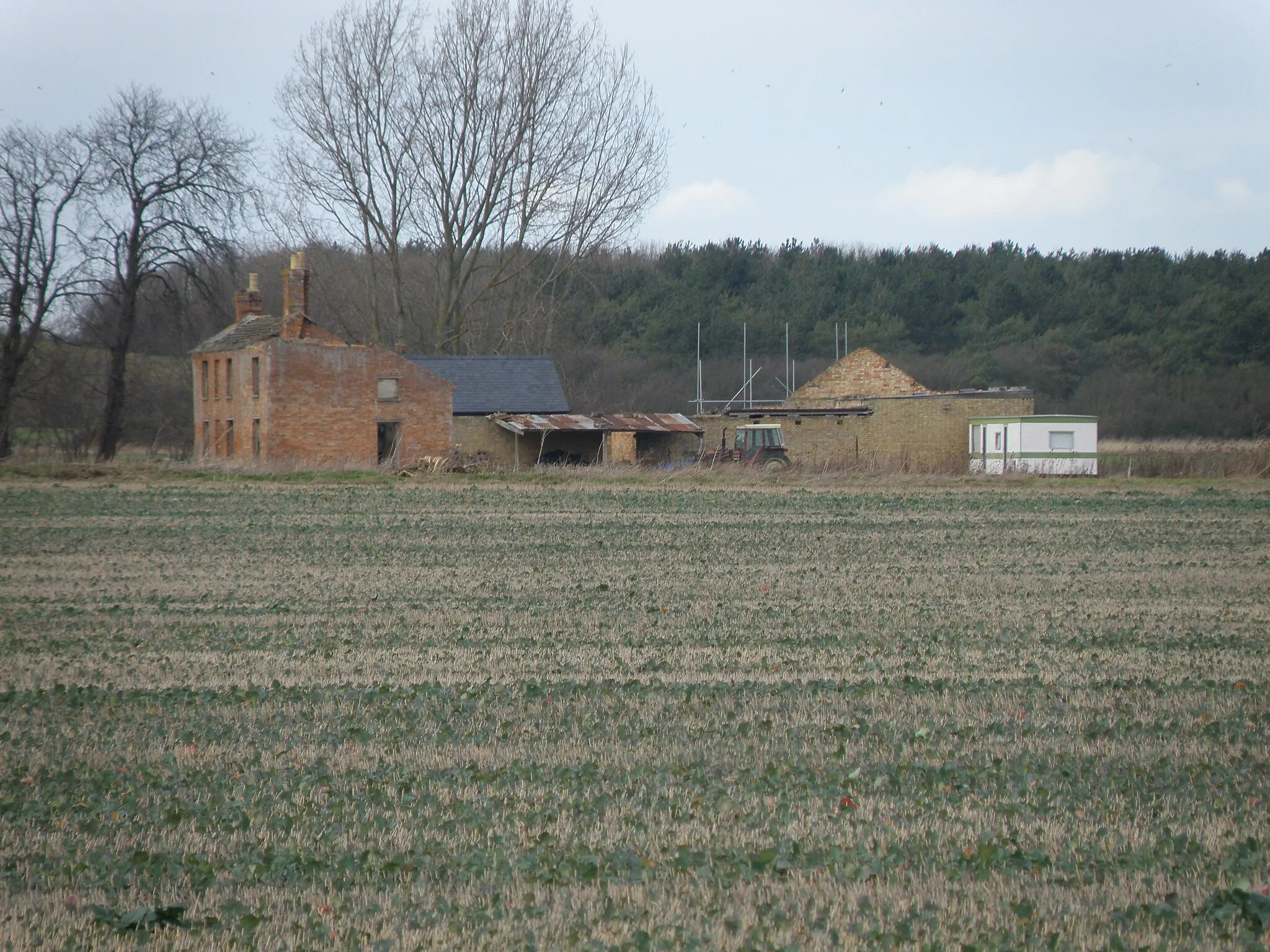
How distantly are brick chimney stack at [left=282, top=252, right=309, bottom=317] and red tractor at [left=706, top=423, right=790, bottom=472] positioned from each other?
16.5m

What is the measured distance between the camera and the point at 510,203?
5706cm

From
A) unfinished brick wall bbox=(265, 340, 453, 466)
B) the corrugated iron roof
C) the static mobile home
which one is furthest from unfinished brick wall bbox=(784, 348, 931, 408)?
unfinished brick wall bbox=(265, 340, 453, 466)

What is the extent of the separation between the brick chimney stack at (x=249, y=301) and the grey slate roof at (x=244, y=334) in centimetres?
122

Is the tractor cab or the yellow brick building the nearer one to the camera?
the tractor cab

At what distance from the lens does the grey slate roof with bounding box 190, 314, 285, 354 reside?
47781mm

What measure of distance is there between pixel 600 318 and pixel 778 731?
2929 inches

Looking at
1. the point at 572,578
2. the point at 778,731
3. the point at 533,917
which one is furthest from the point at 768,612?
the point at 533,917

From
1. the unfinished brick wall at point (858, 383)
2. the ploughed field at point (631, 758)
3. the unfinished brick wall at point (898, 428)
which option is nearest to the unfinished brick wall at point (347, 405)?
the unfinished brick wall at point (898, 428)

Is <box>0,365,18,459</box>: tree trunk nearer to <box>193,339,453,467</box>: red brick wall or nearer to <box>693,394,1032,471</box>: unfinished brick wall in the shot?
<box>193,339,453,467</box>: red brick wall

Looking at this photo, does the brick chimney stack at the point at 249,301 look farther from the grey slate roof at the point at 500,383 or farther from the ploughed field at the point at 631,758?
the ploughed field at the point at 631,758

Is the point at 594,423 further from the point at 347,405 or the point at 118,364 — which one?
the point at 118,364

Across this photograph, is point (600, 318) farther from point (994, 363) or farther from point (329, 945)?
point (329, 945)

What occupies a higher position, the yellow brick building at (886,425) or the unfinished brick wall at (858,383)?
the unfinished brick wall at (858,383)

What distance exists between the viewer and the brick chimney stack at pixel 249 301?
173 ft
